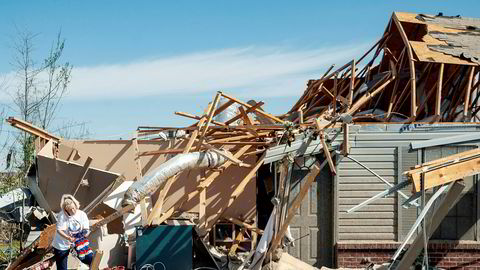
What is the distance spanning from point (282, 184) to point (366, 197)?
2083 millimetres

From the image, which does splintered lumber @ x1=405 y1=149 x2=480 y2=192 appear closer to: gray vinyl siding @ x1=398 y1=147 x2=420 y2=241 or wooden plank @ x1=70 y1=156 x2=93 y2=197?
gray vinyl siding @ x1=398 y1=147 x2=420 y2=241

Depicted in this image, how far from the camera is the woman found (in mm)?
9906

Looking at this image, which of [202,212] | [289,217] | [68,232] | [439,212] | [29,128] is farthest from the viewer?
[29,128]

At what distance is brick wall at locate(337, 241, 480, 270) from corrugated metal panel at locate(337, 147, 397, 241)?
0.58 feet

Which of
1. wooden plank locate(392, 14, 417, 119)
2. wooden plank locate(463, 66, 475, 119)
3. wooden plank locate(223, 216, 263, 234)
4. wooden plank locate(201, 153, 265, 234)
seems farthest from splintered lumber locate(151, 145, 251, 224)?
wooden plank locate(463, 66, 475, 119)

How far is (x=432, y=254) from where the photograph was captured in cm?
1213

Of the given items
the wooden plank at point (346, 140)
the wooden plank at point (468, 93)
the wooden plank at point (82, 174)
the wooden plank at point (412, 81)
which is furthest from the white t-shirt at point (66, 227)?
the wooden plank at point (468, 93)

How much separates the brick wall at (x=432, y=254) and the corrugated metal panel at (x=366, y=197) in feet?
0.58

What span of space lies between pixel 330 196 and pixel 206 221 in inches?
98.4

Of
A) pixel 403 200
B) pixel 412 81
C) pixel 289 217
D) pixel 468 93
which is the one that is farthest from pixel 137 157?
pixel 468 93

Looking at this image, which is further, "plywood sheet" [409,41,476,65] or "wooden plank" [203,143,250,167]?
"plywood sheet" [409,41,476,65]

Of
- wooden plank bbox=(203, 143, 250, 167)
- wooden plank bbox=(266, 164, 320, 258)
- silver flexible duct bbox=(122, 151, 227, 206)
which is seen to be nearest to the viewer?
wooden plank bbox=(266, 164, 320, 258)

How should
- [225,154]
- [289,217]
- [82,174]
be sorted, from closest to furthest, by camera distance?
[289,217] → [225,154] → [82,174]

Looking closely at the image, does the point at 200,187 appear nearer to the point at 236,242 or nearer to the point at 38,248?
the point at 236,242
